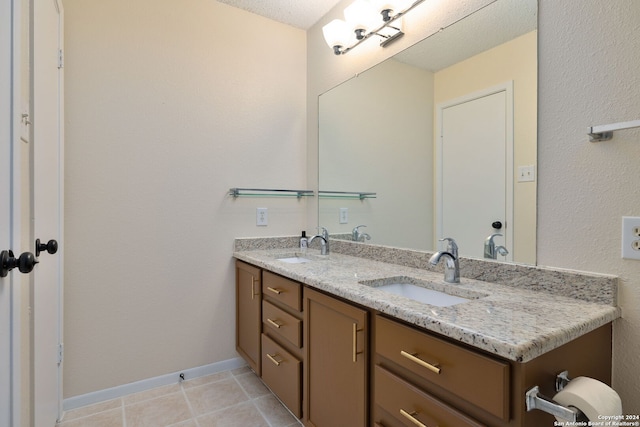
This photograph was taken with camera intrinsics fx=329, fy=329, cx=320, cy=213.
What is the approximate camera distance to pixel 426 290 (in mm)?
1311

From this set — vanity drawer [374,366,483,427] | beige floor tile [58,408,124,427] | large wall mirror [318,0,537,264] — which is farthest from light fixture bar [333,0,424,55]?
beige floor tile [58,408,124,427]

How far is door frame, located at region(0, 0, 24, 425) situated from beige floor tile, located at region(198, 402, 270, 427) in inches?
34.9

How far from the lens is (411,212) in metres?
1.65

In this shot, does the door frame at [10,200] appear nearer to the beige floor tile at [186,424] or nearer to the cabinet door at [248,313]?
the beige floor tile at [186,424]

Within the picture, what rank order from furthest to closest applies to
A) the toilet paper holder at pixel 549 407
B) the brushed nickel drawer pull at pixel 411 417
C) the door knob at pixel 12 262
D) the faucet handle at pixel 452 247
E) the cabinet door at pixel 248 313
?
the cabinet door at pixel 248 313 → the faucet handle at pixel 452 247 → the brushed nickel drawer pull at pixel 411 417 → the door knob at pixel 12 262 → the toilet paper holder at pixel 549 407

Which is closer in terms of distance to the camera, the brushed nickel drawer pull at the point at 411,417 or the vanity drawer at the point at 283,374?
the brushed nickel drawer pull at the point at 411,417

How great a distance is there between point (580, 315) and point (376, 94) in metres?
1.43

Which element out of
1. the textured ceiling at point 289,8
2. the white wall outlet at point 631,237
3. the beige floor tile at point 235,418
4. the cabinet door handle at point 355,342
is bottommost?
the beige floor tile at point 235,418

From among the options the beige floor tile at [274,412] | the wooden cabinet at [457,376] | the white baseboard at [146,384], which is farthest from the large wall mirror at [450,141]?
the white baseboard at [146,384]

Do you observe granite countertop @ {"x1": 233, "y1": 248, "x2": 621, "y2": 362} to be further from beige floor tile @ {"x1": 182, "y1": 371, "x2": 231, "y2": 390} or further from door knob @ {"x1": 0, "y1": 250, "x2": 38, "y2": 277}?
beige floor tile @ {"x1": 182, "y1": 371, "x2": 231, "y2": 390}

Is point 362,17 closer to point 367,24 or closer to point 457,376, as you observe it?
point 367,24

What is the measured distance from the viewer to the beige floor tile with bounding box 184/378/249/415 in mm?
1728

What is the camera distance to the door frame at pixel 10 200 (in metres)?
0.79

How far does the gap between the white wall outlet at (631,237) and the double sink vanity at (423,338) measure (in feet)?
0.27
